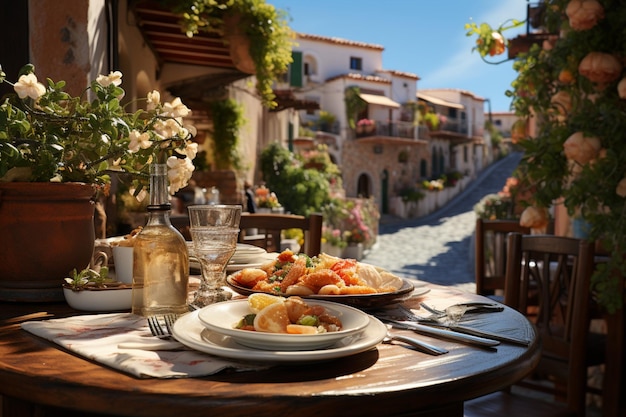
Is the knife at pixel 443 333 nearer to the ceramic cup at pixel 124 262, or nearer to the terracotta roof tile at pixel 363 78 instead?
the ceramic cup at pixel 124 262

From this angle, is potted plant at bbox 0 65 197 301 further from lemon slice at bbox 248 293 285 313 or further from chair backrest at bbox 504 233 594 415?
chair backrest at bbox 504 233 594 415

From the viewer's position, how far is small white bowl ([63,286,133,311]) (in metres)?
1.30

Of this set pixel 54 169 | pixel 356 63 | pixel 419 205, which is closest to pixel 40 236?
pixel 54 169

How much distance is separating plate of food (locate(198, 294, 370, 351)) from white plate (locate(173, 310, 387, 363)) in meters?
0.01

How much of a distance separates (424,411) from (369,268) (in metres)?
0.55

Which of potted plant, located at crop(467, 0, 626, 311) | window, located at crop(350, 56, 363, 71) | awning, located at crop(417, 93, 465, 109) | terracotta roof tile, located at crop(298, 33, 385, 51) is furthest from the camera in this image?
awning, located at crop(417, 93, 465, 109)

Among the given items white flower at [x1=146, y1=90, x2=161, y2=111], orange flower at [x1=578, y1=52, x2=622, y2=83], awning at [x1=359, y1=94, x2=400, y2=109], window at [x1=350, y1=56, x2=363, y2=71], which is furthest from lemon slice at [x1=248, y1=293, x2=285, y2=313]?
window at [x1=350, y1=56, x2=363, y2=71]

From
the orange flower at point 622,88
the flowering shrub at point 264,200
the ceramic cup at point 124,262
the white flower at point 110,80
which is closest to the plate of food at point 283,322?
the ceramic cup at point 124,262

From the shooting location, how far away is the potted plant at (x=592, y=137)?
2.76 m

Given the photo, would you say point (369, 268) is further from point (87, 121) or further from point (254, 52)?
point (254, 52)

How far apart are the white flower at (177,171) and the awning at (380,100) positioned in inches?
943

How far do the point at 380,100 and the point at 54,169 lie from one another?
25.0 meters

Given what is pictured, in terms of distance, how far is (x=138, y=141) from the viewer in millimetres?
1444

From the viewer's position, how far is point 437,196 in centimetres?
2659
